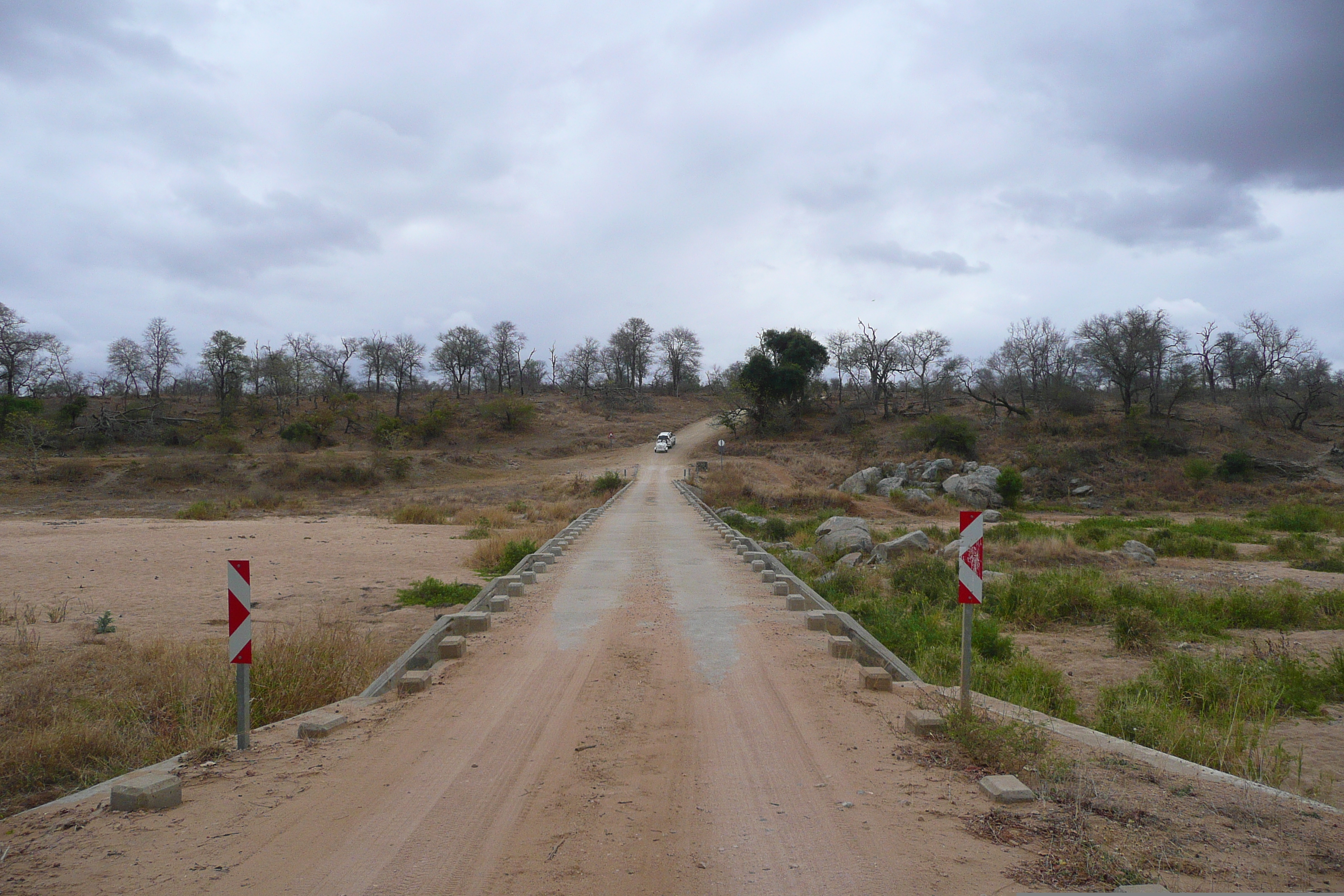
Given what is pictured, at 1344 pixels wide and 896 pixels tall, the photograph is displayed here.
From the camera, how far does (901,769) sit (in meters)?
4.80

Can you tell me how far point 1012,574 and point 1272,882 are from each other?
1269 centimetres

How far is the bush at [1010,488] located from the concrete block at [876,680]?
33.5m

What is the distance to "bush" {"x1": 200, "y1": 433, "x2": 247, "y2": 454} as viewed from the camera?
2136 inches

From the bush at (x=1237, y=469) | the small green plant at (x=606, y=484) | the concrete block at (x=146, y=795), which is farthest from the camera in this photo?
the bush at (x=1237, y=469)

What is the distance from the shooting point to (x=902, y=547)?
1761 cm

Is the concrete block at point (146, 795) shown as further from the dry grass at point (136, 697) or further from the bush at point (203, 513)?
the bush at point (203, 513)

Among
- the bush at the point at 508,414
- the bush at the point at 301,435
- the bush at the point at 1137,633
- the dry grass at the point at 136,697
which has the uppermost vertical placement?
the bush at the point at 508,414

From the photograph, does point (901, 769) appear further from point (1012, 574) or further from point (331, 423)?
point (331, 423)

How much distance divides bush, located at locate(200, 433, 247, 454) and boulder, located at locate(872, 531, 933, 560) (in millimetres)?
50852

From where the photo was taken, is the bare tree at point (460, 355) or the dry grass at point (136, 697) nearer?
the dry grass at point (136, 697)

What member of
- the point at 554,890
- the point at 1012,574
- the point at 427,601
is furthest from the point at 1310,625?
the point at 427,601

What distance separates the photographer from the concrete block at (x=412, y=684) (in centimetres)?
647

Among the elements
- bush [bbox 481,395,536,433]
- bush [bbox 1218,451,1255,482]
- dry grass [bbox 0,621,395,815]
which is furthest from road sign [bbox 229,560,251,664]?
bush [bbox 481,395,536,433]

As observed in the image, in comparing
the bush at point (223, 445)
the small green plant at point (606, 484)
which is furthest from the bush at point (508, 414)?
the small green plant at point (606, 484)
